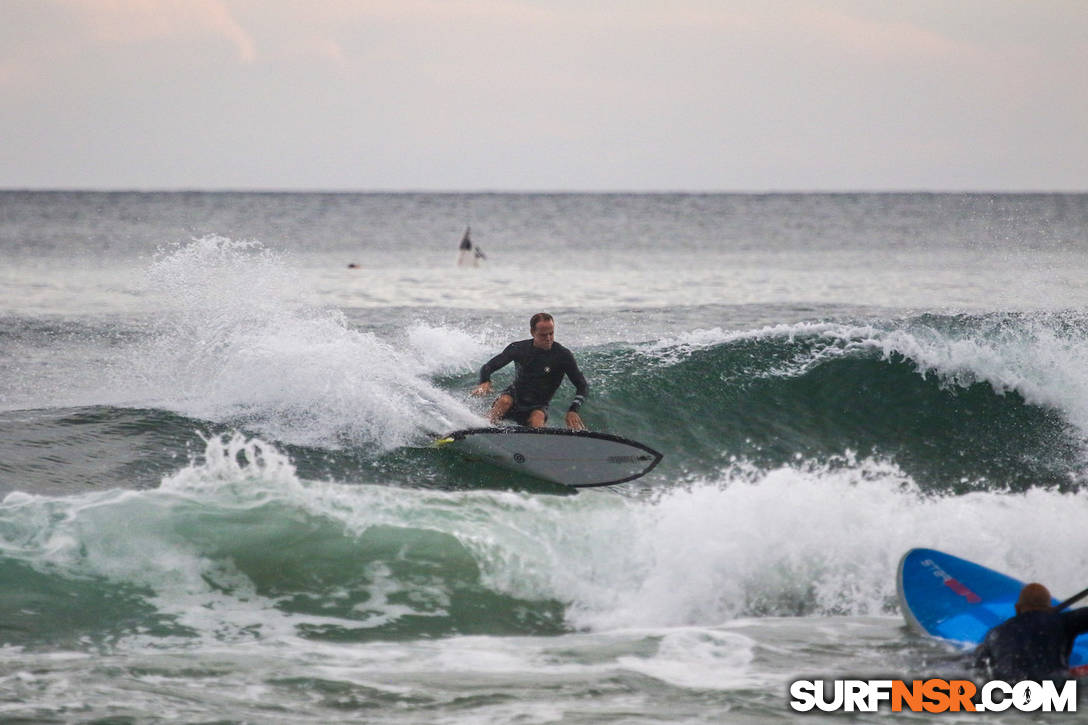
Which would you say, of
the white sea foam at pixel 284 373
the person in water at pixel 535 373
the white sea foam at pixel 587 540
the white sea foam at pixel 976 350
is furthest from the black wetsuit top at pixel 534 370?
the white sea foam at pixel 976 350

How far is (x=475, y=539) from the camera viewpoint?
927 cm

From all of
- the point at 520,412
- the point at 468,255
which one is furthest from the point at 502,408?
the point at 468,255

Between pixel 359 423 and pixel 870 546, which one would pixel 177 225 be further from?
pixel 870 546

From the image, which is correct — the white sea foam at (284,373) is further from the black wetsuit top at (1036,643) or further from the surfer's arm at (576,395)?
the black wetsuit top at (1036,643)

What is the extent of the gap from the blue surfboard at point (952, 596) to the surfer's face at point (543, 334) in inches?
192

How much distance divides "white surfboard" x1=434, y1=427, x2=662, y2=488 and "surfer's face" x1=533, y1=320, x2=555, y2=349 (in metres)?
1.28

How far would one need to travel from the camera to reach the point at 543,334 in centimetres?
1179

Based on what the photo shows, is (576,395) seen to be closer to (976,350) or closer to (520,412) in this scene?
(520,412)

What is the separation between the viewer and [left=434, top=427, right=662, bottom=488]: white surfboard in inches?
424

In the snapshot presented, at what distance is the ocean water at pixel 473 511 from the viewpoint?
7.09 meters

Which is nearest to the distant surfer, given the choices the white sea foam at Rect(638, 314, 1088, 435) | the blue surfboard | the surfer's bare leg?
the white sea foam at Rect(638, 314, 1088, 435)

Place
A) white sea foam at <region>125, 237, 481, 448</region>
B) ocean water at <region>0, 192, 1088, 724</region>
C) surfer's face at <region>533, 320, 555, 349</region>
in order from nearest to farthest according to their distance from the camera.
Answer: ocean water at <region>0, 192, 1088, 724</region>, surfer's face at <region>533, 320, 555, 349</region>, white sea foam at <region>125, 237, 481, 448</region>

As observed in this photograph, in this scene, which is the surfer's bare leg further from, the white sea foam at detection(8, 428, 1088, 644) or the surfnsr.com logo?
the surfnsr.com logo

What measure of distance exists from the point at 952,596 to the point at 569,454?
413cm
